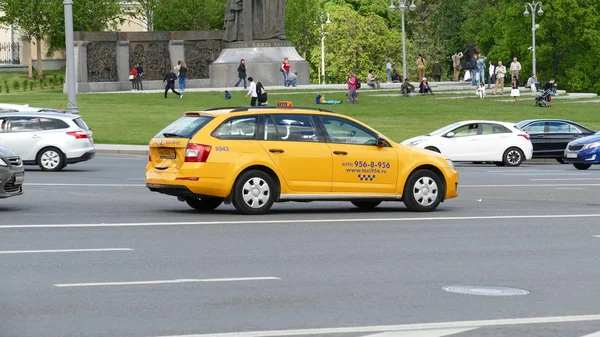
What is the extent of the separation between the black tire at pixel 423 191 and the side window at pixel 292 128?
1.52m

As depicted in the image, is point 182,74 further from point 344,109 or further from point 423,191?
point 423,191

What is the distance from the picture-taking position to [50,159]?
98.3 ft

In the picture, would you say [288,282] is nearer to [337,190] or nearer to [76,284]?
[76,284]

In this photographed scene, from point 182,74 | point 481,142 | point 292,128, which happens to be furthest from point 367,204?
point 182,74

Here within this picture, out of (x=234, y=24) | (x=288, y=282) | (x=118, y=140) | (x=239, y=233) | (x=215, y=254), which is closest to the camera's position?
(x=288, y=282)

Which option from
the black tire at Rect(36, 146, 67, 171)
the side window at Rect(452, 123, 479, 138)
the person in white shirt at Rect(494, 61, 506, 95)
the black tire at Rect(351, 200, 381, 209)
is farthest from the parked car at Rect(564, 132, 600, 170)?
the person in white shirt at Rect(494, 61, 506, 95)

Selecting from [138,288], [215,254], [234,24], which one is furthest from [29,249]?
[234,24]

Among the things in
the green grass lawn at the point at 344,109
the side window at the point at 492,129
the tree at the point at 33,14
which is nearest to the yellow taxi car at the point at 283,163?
the side window at the point at 492,129

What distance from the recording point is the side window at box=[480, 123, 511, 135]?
1409 inches

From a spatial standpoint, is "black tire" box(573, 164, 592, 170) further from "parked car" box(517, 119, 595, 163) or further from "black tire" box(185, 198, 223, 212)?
"black tire" box(185, 198, 223, 212)

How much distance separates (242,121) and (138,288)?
7628 millimetres

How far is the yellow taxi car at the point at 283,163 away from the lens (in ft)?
59.6

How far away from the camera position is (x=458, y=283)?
465 inches

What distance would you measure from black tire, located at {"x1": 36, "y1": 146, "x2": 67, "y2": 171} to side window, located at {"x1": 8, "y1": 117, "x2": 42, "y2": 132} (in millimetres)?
608
